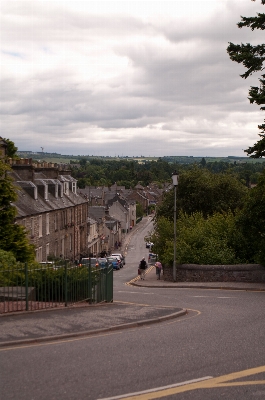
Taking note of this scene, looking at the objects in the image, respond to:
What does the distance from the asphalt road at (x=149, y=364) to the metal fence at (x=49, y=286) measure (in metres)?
3.44

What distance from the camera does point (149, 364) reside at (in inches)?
A: 404

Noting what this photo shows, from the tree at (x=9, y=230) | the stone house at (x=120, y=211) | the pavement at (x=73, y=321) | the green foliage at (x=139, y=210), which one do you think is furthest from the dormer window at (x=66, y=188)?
the green foliage at (x=139, y=210)

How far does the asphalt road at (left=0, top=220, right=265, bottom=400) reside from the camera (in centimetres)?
868

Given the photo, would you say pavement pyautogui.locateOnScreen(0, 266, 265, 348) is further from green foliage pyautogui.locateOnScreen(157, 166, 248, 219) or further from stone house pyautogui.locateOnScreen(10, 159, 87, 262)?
green foliage pyautogui.locateOnScreen(157, 166, 248, 219)

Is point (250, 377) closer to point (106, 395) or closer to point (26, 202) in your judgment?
point (106, 395)

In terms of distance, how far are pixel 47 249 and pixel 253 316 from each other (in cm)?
3274

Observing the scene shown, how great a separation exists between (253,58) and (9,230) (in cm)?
1361

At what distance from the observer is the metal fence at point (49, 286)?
15836 mm

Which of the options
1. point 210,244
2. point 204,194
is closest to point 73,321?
point 210,244

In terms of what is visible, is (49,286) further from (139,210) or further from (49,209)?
(139,210)

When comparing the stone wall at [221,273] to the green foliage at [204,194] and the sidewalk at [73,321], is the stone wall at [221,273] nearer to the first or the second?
the sidewalk at [73,321]

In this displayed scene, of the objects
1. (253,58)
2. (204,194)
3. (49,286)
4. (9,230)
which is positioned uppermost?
(253,58)

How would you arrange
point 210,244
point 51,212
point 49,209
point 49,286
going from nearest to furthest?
point 49,286, point 210,244, point 49,209, point 51,212

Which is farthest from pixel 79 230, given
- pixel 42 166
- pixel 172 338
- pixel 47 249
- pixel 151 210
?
pixel 151 210
